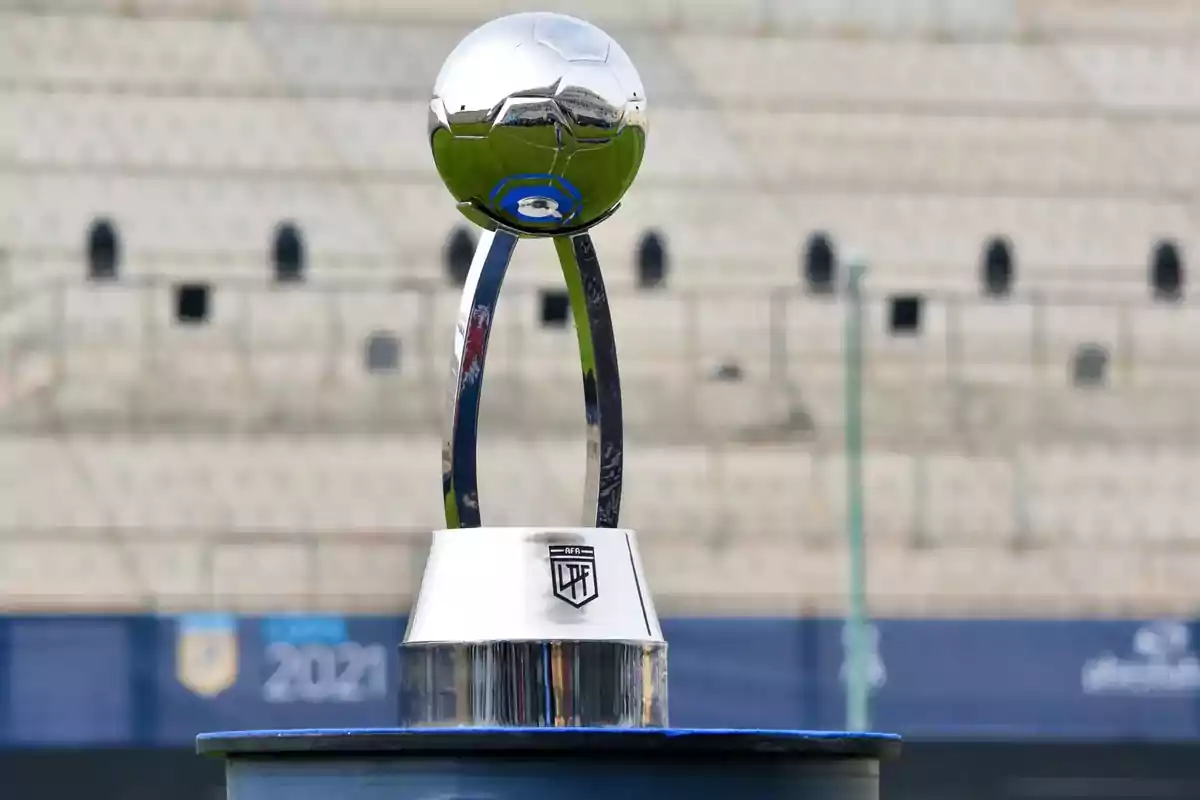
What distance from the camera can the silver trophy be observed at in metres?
5.39

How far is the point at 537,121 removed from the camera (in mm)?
5512

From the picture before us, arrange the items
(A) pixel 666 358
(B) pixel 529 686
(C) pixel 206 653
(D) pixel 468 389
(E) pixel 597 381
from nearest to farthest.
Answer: (B) pixel 529 686, (D) pixel 468 389, (E) pixel 597 381, (C) pixel 206 653, (A) pixel 666 358

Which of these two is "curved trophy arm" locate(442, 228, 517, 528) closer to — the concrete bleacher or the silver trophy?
the silver trophy

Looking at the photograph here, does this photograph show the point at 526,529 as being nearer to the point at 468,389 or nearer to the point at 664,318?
the point at 468,389

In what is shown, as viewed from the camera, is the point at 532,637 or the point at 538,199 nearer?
the point at 532,637

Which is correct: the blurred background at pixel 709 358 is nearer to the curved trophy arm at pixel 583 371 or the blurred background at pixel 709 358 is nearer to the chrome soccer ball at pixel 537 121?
the curved trophy arm at pixel 583 371

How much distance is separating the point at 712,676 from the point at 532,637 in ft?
45.8

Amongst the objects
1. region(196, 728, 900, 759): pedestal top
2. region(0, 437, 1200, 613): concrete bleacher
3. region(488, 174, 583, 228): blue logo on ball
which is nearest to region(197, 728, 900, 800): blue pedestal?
region(196, 728, 900, 759): pedestal top

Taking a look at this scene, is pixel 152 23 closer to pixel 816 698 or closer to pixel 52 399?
pixel 52 399

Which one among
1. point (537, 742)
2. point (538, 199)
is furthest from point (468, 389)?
point (537, 742)

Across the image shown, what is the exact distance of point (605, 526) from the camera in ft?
19.2

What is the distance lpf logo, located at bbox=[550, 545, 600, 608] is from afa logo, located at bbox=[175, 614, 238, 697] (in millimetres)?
13717

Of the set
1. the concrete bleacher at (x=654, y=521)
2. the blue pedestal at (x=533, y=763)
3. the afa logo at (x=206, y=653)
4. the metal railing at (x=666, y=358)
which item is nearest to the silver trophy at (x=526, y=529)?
the blue pedestal at (x=533, y=763)

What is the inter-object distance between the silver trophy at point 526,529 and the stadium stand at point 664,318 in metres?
14.3
